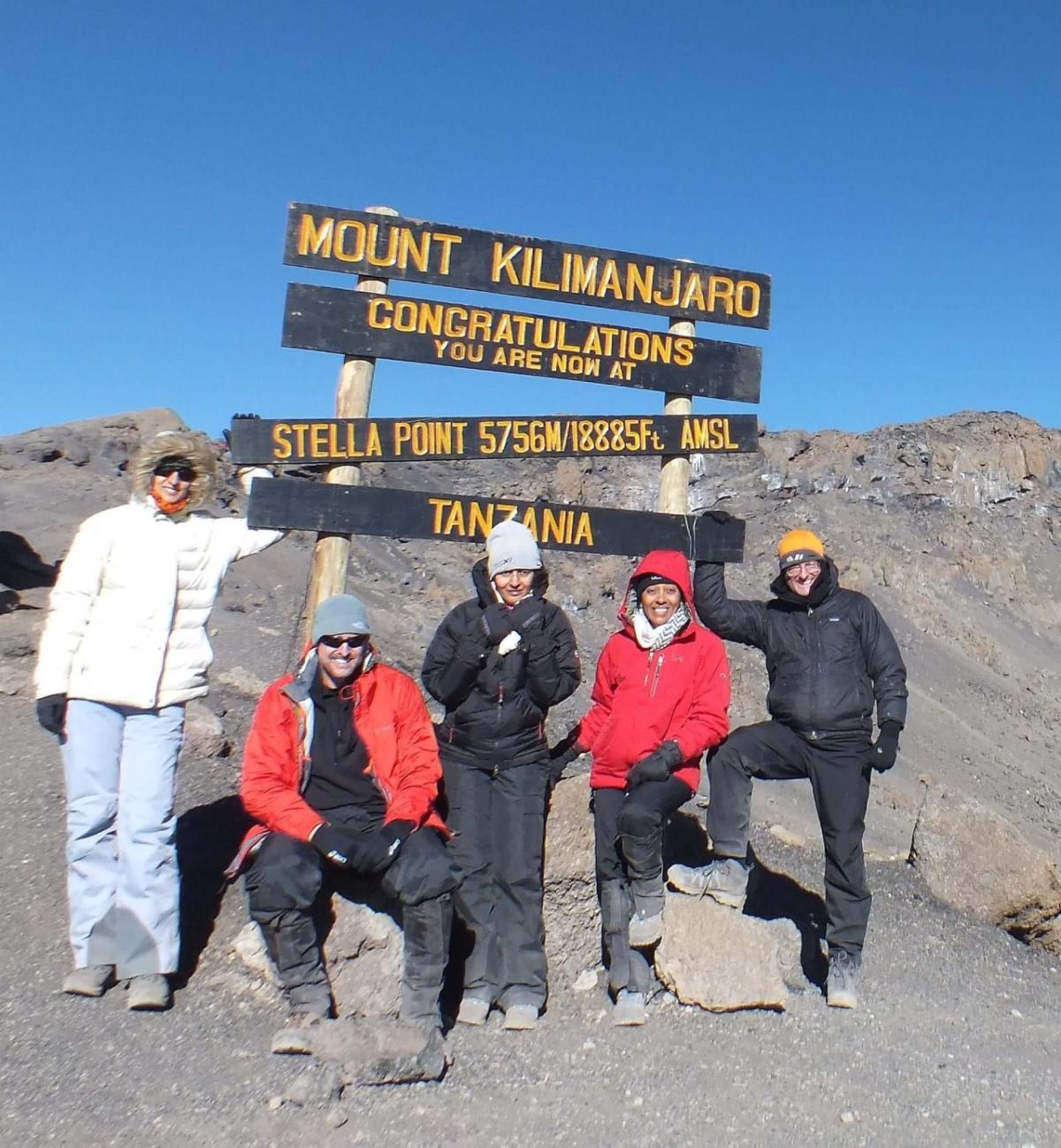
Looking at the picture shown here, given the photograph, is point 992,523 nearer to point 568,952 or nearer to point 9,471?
point 9,471

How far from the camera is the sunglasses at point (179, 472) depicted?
14.3 feet

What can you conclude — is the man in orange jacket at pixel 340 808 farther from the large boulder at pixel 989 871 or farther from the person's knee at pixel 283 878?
the large boulder at pixel 989 871

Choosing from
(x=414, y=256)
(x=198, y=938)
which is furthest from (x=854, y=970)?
(x=414, y=256)

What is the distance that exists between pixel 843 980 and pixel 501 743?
6.36 ft

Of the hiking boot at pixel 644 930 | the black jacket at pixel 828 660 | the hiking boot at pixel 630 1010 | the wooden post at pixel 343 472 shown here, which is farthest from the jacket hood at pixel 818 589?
the wooden post at pixel 343 472

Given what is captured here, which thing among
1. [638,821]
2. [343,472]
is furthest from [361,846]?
[343,472]

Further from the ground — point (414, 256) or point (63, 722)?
point (414, 256)

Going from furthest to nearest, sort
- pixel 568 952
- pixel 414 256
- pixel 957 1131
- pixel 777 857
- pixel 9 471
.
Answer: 1. pixel 9 471
2. pixel 777 857
3. pixel 414 256
4. pixel 568 952
5. pixel 957 1131

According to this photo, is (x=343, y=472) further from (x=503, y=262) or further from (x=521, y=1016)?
(x=521, y=1016)

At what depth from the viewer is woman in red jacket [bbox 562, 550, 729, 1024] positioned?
15.1 ft

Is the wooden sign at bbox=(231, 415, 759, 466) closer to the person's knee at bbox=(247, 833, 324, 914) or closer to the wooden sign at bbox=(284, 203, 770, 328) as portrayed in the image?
the wooden sign at bbox=(284, 203, 770, 328)

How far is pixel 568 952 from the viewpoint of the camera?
500 centimetres

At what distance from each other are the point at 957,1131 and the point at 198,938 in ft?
10.1

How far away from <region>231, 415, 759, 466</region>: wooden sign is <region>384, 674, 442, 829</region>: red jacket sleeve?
1668mm
